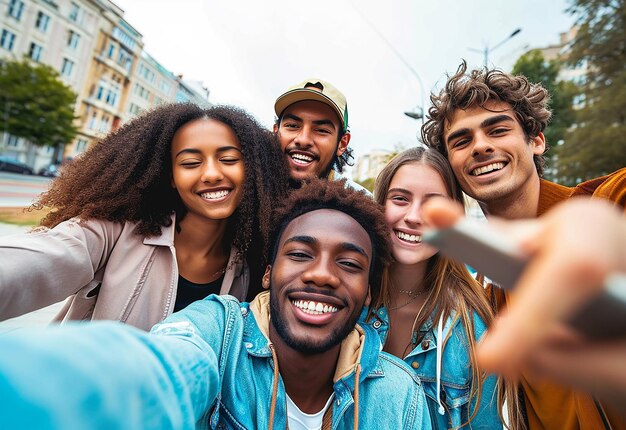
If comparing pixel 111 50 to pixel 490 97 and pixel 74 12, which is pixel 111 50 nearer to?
pixel 74 12

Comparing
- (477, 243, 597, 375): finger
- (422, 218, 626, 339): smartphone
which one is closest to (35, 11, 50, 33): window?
(422, 218, 626, 339): smartphone

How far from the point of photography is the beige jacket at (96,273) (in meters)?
1.51

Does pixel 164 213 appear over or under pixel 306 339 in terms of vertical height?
over

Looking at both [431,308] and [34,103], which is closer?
[431,308]

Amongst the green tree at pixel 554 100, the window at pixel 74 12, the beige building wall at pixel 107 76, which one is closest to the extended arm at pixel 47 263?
the green tree at pixel 554 100

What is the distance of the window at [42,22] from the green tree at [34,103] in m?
8.93

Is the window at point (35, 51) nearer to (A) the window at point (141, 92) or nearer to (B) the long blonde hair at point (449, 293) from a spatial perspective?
(A) the window at point (141, 92)

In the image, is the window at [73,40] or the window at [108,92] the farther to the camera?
the window at [108,92]

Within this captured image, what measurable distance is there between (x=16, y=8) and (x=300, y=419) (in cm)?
4297

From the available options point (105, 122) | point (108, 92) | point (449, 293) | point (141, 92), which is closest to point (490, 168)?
point (449, 293)

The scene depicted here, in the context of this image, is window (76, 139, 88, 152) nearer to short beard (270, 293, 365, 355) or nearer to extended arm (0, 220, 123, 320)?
extended arm (0, 220, 123, 320)

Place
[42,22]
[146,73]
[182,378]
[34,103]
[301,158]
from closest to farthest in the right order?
[182,378], [301,158], [34,103], [42,22], [146,73]

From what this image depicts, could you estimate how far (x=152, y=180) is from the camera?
2406 millimetres

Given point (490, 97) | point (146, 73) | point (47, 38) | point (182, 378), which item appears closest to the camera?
point (182, 378)
